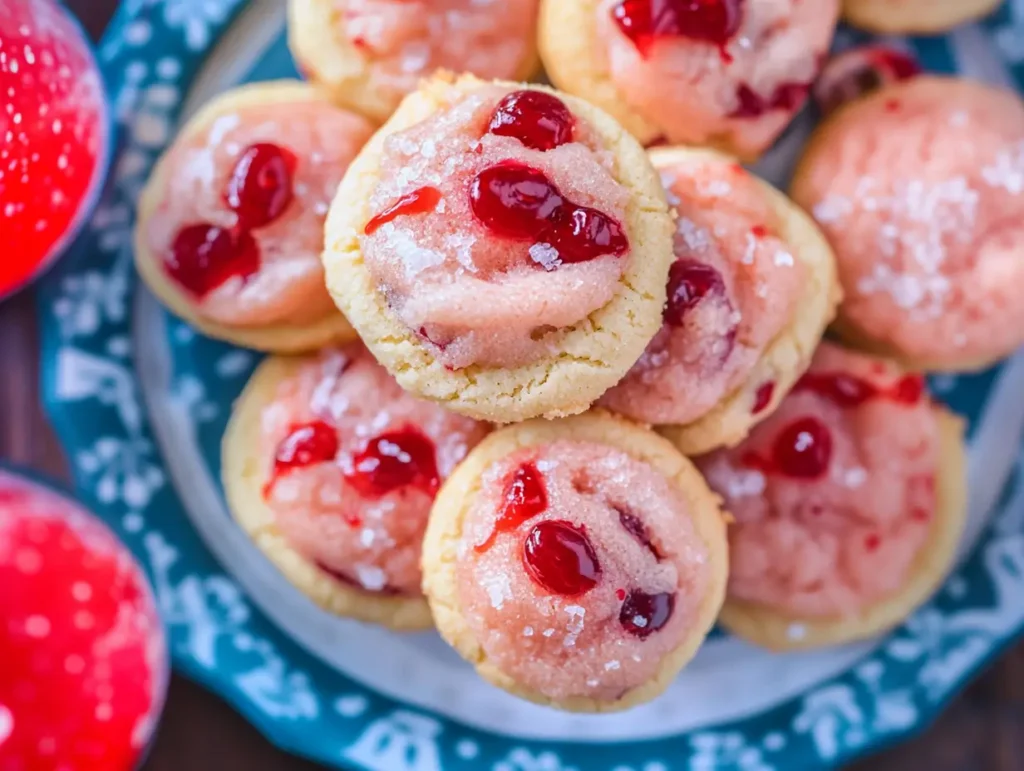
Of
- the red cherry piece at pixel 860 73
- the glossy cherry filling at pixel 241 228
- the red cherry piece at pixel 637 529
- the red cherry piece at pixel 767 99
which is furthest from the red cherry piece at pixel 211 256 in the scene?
the red cherry piece at pixel 860 73

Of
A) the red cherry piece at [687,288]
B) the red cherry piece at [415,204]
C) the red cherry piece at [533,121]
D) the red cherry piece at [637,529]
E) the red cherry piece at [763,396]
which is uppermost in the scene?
the red cherry piece at [533,121]

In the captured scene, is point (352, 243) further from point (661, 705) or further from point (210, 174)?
point (661, 705)

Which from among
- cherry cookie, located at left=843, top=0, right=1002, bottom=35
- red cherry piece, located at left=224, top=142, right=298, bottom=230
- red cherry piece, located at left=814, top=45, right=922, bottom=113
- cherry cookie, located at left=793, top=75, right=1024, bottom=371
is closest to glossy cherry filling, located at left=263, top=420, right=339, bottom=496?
red cherry piece, located at left=224, top=142, right=298, bottom=230

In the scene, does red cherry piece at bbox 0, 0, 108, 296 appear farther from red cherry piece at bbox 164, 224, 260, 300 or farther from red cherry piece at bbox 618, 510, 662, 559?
red cherry piece at bbox 618, 510, 662, 559

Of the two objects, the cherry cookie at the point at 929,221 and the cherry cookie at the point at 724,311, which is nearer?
the cherry cookie at the point at 724,311

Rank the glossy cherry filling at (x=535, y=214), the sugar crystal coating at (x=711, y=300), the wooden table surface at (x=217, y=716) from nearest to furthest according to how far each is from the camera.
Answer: the glossy cherry filling at (x=535, y=214), the sugar crystal coating at (x=711, y=300), the wooden table surface at (x=217, y=716)

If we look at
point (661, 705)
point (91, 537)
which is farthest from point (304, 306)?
point (661, 705)

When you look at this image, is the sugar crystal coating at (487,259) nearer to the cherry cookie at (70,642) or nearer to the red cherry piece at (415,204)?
the red cherry piece at (415,204)
